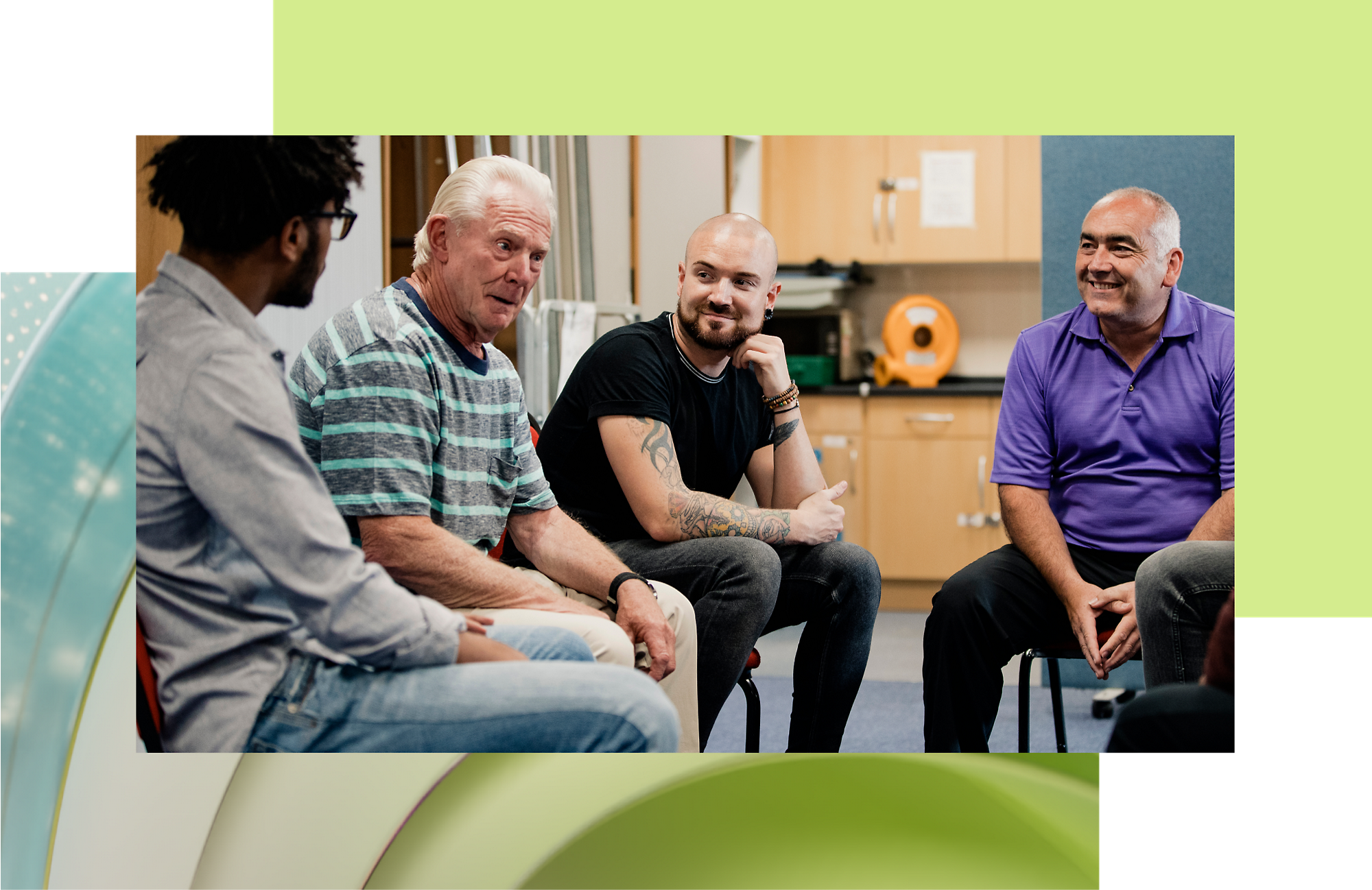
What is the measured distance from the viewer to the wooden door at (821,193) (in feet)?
6.46

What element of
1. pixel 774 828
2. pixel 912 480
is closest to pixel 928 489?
pixel 912 480

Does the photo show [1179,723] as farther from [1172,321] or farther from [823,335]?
[823,335]

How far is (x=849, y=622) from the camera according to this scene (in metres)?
2.01

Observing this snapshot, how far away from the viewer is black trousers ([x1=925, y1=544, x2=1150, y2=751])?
203 cm

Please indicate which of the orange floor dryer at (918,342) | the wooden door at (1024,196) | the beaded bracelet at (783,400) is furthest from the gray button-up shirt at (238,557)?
the wooden door at (1024,196)

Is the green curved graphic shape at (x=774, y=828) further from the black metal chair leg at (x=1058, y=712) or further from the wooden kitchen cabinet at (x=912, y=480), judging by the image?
the wooden kitchen cabinet at (x=912, y=480)

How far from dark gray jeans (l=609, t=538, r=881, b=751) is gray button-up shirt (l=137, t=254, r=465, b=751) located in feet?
1.43

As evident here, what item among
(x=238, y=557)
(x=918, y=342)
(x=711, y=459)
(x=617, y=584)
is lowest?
(x=617, y=584)

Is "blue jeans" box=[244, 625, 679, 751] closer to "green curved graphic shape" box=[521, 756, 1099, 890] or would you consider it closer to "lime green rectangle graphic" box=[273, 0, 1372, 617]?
"green curved graphic shape" box=[521, 756, 1099, 890]

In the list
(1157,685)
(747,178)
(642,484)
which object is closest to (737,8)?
(747,178)

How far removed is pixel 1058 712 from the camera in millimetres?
2146

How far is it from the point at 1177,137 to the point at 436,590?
60.3 inches

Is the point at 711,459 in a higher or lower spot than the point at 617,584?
higher

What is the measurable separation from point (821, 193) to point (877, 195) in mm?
108
